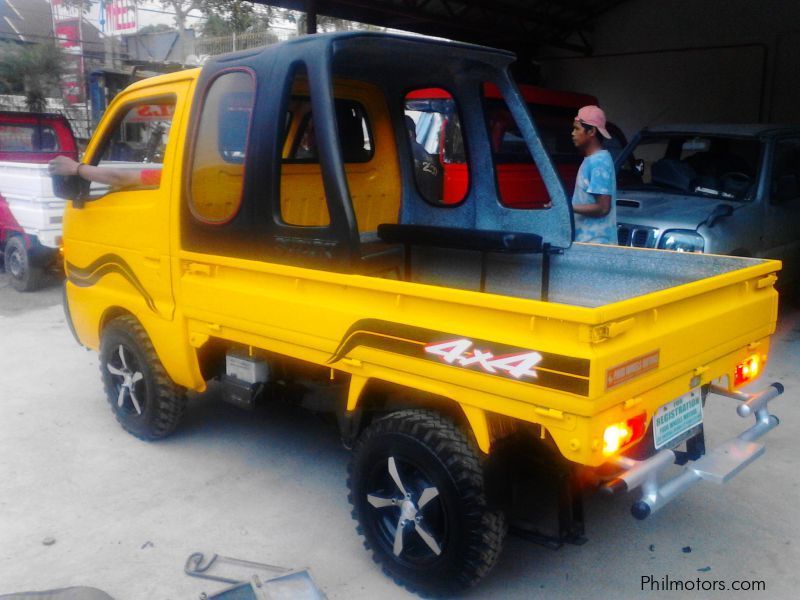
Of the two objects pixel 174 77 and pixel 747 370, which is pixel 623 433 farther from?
pixel 174 77

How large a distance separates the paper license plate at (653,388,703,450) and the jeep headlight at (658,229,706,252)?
2868mm

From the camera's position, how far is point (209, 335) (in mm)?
3617

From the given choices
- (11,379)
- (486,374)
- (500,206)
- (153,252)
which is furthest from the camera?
(11,379)

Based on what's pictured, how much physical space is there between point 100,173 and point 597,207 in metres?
2.92

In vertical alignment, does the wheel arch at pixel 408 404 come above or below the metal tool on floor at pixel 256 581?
above

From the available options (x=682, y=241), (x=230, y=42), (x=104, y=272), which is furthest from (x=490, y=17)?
(x=104, y=272)

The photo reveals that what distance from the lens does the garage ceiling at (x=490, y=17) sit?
13.0 meters

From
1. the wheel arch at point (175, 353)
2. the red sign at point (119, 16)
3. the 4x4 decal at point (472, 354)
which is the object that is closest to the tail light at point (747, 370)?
the 4x4 decal at point (472, 354)

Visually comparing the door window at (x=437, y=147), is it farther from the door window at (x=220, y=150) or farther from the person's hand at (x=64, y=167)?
the person's hand at (x=64, y=167)

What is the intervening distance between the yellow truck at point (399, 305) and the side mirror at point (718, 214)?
233 cm

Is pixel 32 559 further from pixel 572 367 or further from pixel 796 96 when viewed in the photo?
pixel 796 96

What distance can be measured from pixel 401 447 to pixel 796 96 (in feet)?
43.4

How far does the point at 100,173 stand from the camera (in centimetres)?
414

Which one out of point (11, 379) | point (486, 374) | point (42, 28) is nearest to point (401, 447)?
point (486, 374)
